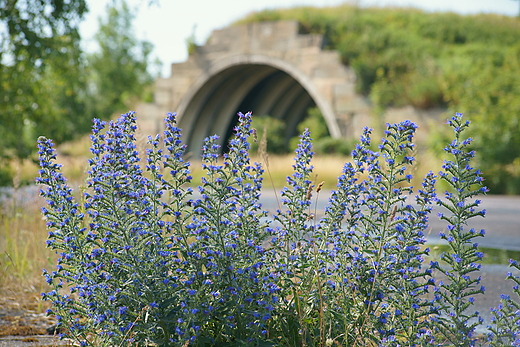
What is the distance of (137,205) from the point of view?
279 centimetres

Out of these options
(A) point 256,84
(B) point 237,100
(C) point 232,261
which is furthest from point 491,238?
(B) point 237,100

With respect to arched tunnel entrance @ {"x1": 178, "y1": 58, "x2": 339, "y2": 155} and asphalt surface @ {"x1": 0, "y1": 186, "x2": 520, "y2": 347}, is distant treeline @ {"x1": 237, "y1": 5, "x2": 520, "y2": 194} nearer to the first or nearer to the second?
asphalt surface @ {"x1": 0, "y1": 186, "x2": 520, "y2": 347}

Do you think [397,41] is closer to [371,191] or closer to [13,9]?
[13,9]

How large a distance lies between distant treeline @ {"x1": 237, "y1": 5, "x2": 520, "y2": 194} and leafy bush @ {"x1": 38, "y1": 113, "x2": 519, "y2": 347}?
1208 cm

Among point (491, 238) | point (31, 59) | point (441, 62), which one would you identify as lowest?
point (491, 238)

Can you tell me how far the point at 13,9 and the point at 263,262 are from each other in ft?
25.4

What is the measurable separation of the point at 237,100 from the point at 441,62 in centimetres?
1068

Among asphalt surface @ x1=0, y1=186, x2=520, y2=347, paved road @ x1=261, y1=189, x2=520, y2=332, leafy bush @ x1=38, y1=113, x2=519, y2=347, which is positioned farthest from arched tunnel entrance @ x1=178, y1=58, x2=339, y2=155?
leafy bush @ x1=38, y1=113, x2=519, y2=347

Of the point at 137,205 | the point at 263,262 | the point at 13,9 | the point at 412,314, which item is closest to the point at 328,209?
the point at 263,262

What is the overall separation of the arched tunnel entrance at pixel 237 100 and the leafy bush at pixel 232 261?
20.7 metres

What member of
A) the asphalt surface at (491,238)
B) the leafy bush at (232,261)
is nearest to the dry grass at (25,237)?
the asphalt surface at (491,238)

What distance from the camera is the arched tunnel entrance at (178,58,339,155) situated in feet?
81.5

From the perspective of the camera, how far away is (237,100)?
2711cm

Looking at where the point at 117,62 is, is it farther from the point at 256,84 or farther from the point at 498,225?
the point at 498,225
